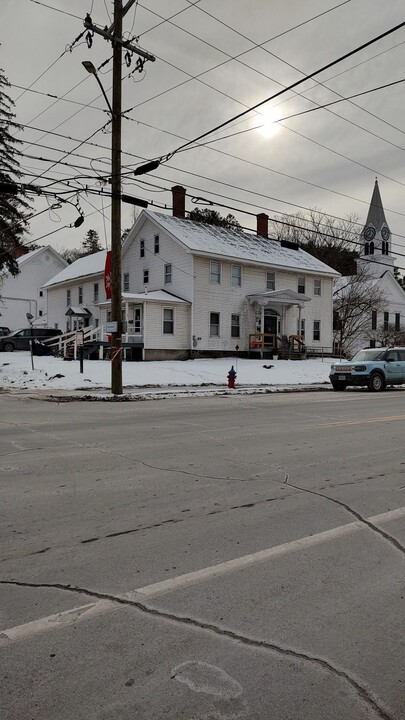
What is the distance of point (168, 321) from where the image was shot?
32.1m

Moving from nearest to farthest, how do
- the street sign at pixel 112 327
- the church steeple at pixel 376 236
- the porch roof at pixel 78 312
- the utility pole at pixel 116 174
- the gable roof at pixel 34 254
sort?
the utility pole at pixel 116 174, the street sign at pixel 112 327, the porch roof at pixel 78 312, the gable roof at pixel 34 254, the church steeple at pixel 376 236

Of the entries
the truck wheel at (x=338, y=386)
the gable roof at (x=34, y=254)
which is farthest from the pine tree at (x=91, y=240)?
the truck wheel at (x=338, y=386)

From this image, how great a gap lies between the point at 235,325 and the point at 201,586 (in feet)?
103

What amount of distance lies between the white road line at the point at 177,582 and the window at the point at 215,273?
29177mm

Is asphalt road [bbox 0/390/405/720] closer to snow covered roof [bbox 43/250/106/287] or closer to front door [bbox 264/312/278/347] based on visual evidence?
front door [bbox 264/312/278/347]

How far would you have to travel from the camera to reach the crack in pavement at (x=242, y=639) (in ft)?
Result: 7.95

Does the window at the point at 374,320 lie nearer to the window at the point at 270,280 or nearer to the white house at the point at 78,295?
the window at the point at 270,280

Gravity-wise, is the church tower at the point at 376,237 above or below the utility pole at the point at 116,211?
above

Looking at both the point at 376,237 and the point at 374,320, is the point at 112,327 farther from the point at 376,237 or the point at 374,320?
the point at 376,237

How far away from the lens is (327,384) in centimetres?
2462

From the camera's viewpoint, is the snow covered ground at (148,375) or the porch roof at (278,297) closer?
the snow covered ground at (148,375)

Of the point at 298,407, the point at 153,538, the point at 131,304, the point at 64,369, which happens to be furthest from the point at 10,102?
the point at 153,538

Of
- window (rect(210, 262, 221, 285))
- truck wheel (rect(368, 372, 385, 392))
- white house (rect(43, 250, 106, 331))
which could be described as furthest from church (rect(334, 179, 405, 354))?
truck wheel (rect(368, 372, 385, 392))

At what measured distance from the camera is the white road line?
291cm
